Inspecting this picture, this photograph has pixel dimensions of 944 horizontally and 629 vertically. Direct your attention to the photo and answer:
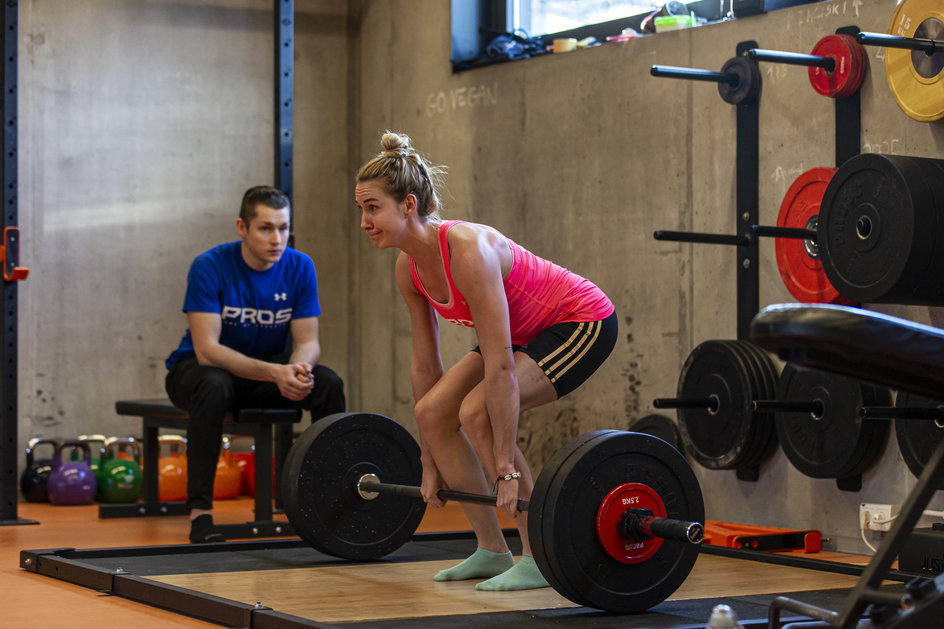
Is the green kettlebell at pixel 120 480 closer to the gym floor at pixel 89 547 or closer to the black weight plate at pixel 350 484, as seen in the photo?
the gym floor at pixel 89 547

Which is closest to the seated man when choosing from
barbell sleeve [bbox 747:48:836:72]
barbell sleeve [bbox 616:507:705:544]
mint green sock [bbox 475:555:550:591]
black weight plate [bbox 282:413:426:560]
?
black weight plate [bbox 282:413:426:560]

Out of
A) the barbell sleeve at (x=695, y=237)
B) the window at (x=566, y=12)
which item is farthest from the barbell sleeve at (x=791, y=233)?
the window at (x=566, y=12)

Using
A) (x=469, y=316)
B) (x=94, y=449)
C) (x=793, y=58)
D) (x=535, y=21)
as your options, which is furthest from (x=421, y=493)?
(x=535, y=21)

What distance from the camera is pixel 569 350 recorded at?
305cm

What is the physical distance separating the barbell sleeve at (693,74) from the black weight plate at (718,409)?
888 millimetres

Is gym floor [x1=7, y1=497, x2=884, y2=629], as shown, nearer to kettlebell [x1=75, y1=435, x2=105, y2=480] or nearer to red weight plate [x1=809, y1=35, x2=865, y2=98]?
kettlebell [x1=75, y1=435, x2=105, y2=480]

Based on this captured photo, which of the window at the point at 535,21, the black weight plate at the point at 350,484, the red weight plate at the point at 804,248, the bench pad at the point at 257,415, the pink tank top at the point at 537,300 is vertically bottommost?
the black weight plate at the point at 350,484

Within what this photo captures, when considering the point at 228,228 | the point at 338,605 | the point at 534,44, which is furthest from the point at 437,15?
the point at 338,605

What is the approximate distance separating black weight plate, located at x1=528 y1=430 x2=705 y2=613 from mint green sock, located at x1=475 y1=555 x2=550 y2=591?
419 mm

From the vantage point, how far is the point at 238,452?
6113mm

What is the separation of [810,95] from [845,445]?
3.82ft

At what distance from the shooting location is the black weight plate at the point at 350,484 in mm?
3566

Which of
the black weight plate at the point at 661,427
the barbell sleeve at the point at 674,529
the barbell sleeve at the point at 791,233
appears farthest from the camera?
the black weight plate at the point at 661,427

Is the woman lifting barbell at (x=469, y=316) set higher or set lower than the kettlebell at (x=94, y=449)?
higher
